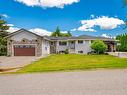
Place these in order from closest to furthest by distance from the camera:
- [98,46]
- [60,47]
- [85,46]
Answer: [98,46]
[85,46]
[60,47]

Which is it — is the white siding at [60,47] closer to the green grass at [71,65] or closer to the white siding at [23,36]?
the white siding at [23,36]

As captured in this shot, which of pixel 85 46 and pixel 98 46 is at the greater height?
pixel 85 46

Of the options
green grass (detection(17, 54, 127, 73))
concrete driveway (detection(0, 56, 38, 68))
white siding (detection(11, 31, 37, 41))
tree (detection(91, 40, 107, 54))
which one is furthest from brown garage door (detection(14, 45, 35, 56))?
green grass (detection(17, 54, 127, 73))

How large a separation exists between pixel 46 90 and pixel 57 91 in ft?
1.95

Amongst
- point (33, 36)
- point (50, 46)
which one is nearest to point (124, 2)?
point (33, 36)

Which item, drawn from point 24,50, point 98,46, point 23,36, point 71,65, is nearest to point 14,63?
point 71,65

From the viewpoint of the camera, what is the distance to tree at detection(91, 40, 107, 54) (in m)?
53.5

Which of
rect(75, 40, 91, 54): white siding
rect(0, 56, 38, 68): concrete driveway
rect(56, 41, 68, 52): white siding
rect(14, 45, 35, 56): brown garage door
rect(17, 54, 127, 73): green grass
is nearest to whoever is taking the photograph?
rect(17, 54, 127, 73): green grass

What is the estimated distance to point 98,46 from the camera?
53375 millimetres

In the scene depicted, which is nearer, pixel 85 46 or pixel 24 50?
pixel 24 50

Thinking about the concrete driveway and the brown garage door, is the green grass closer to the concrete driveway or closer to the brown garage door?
the concrete driveway

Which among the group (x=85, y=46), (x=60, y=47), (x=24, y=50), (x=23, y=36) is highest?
(x=23, y=36)

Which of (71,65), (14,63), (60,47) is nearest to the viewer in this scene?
(71,65)

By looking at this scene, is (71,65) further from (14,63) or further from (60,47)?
(60,47)
